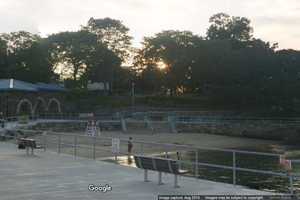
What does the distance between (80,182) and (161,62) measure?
296 ft

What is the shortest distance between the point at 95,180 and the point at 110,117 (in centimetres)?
6369

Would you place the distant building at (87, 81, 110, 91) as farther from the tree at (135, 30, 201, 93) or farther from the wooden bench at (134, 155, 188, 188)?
the wooden bench at (134, 155, 188, 188)

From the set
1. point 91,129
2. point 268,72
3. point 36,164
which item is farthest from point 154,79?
point 36,164

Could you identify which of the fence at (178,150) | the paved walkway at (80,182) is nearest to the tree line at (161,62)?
the fence at (178,150)

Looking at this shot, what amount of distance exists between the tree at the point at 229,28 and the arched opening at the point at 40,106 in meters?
44.0

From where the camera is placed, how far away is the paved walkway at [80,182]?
14.0 meters

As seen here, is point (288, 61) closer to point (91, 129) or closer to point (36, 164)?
point (91, 129)

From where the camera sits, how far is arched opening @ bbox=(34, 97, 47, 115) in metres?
83.9

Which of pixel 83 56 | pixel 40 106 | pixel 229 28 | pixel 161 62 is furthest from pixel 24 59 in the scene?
pixel 229 28

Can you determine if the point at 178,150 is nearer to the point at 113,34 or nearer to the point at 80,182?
the point at 80,182

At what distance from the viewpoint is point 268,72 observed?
96750mm

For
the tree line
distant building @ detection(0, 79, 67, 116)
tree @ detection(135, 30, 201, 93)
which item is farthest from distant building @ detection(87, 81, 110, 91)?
distant building @ detection(0, 79, 67, 116)

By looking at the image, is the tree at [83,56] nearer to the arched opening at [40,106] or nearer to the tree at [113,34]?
the tree at [113,34]

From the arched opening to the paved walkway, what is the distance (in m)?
62.5
